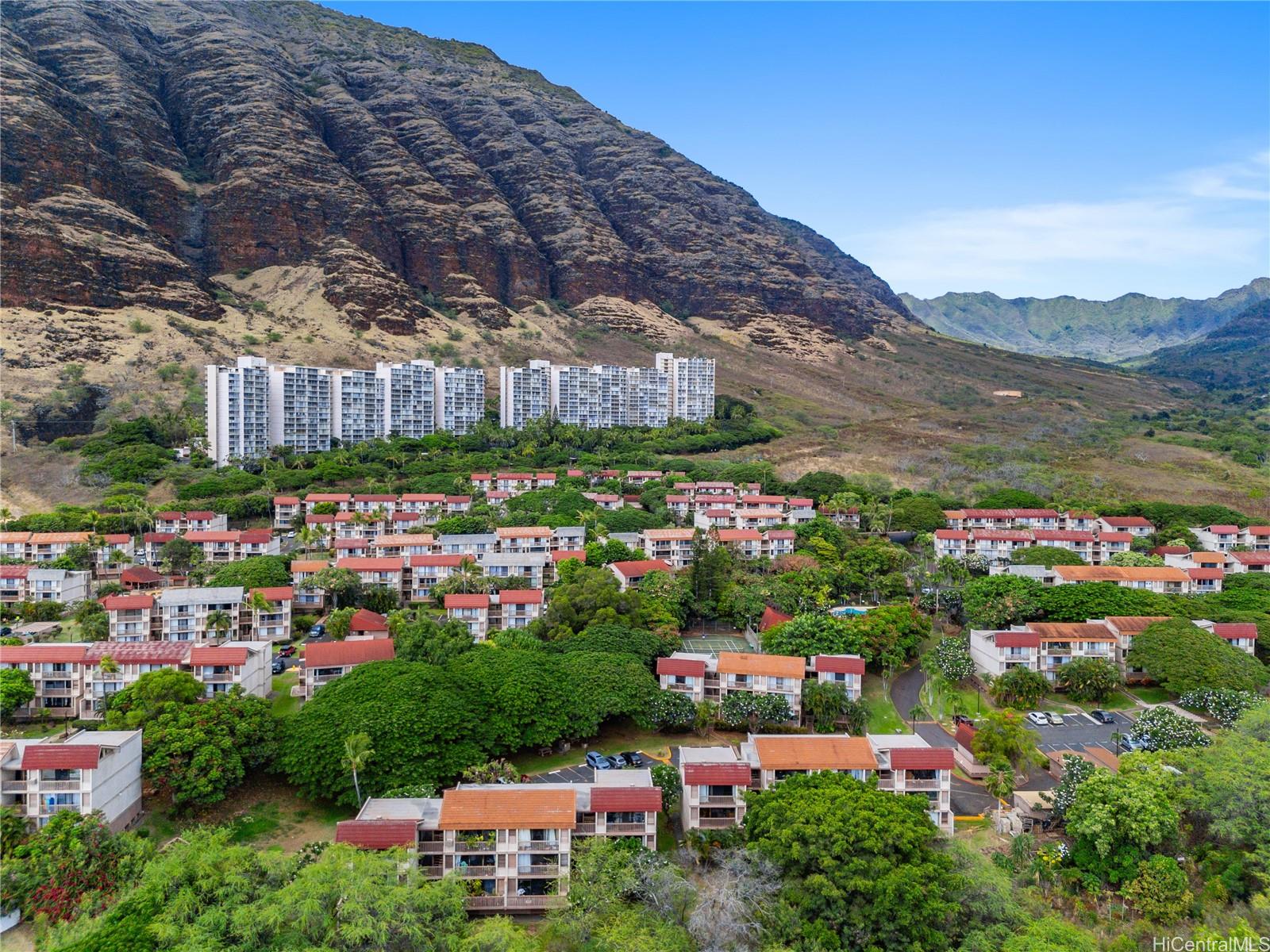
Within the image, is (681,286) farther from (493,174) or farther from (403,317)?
(403,317)

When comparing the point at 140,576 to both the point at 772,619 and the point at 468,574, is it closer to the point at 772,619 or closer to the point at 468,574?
the point at 468,574

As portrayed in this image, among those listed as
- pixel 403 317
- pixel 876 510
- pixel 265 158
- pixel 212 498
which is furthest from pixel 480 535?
pixel 265 158

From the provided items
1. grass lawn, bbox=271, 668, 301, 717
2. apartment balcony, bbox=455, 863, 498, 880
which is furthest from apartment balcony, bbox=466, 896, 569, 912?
grass lawn, bbox=271, 668, 301, 717

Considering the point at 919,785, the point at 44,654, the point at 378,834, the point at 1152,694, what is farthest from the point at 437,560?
the point at 1152,694

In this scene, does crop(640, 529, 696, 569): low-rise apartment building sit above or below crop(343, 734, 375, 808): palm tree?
above

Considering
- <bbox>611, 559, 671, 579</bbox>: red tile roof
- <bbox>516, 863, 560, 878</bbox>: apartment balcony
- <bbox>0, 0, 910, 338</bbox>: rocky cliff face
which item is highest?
<bbox>0, 0, 910, 338</bbox>: rocky cliff face

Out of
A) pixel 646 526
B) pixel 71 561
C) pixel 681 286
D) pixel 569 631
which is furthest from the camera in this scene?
pixel 681 286

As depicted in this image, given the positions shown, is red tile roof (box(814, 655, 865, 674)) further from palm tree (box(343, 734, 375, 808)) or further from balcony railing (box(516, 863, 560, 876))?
palm tree (box(343, 734, 375, 808))
